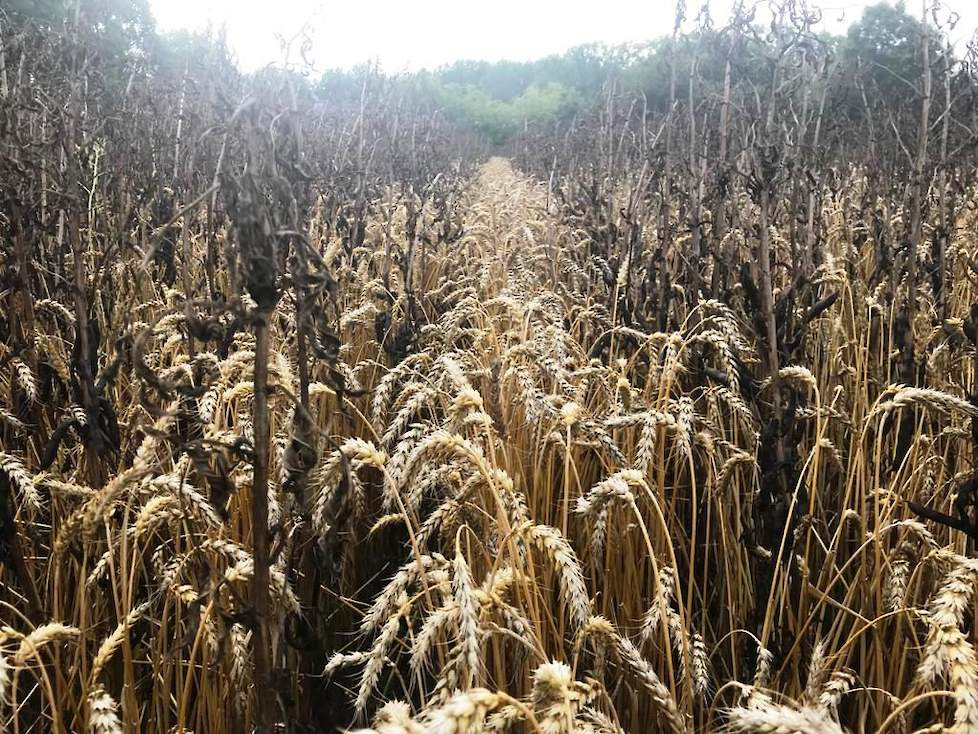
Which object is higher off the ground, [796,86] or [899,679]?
[796,86]

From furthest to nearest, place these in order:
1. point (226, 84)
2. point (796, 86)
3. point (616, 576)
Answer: point (226, 84), point (796, 86), point (616, 576)

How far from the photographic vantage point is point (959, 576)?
1117mm

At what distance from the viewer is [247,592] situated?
143 cm

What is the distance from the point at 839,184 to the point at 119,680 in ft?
19.6

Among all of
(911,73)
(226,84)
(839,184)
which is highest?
(911,73)

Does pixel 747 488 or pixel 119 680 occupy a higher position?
pixel 747 488

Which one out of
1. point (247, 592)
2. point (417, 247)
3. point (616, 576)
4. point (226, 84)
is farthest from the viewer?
point (417, 247)

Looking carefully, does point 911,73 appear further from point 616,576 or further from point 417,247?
point 616,576

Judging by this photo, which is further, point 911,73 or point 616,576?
point 911,73

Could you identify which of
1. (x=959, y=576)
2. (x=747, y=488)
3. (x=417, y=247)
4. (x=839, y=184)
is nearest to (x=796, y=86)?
(x=747, y=488)

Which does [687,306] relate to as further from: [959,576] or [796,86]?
[959,576]

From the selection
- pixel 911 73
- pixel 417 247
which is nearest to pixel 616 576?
pixel 417 247

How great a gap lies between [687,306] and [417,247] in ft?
6.41

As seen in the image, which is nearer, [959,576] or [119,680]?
[959,576]
